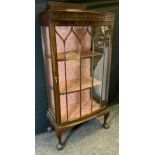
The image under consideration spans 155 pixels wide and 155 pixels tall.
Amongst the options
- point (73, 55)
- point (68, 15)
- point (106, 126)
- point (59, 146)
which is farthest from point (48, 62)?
point (106, 126)

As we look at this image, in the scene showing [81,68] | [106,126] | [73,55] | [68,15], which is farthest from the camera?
A: [106,126]

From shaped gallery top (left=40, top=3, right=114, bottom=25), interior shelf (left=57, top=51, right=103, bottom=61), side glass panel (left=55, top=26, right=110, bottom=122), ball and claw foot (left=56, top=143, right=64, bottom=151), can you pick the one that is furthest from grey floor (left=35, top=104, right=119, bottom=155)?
shaped gallery top (left=40, top=3, right=114, bottom=25)

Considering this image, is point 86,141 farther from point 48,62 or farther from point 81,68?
point 48,62

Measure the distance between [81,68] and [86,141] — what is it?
64 cm

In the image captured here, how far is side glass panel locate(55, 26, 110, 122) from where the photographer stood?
1.44 metres

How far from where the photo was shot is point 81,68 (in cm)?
156

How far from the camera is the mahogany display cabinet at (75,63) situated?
133 cm

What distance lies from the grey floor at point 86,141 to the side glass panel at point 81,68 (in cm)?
23

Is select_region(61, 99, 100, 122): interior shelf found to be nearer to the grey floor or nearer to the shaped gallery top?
the grey floor
